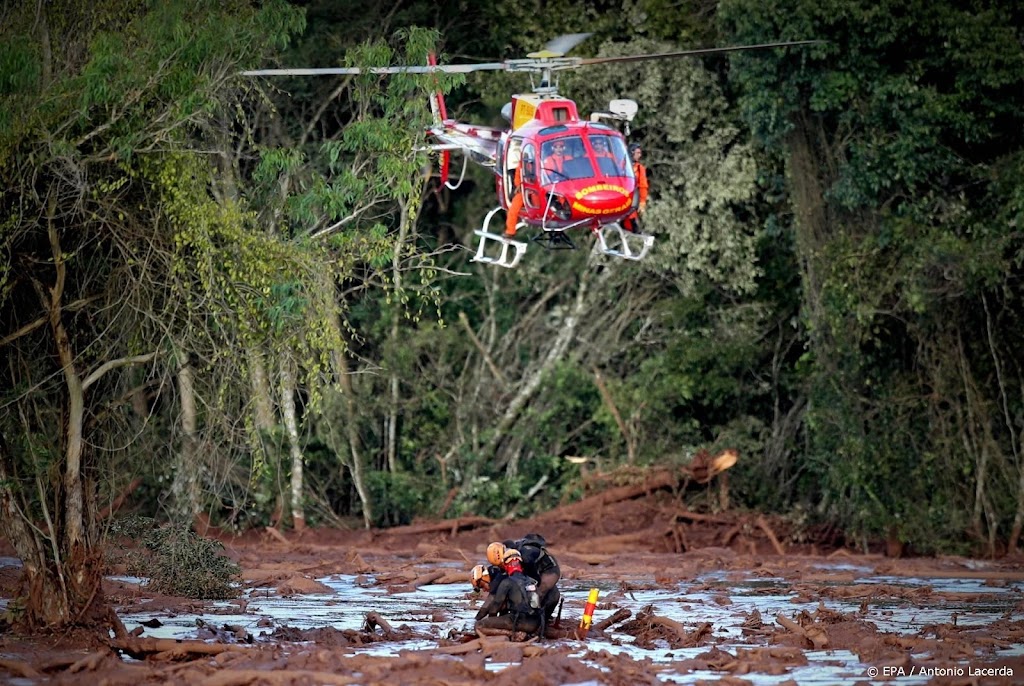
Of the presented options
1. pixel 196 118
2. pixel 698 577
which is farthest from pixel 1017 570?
pixel 196 118

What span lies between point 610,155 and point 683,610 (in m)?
5.65

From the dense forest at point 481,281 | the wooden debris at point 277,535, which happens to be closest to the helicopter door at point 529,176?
the dense forest at point 481,281

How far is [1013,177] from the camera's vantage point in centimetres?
2191

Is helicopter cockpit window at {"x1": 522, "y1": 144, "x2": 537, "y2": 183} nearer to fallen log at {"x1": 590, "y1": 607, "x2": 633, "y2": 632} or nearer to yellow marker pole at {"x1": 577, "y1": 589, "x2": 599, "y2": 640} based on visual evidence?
fallen log at {"x1": 590, "y1": 607, "x2": 633, "y2": 632}

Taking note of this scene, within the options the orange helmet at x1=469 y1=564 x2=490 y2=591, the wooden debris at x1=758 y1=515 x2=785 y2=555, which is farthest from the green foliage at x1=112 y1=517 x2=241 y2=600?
the wooden debris at x1=758 y1=515 x2=785 y2=555

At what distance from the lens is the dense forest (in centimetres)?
1262

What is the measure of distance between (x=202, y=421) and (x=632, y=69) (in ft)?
47.0

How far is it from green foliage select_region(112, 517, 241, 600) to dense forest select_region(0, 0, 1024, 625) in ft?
2.69

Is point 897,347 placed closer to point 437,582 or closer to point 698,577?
point 698,577

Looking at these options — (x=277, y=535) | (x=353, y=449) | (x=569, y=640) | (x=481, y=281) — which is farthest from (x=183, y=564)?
(x=481, y=281)

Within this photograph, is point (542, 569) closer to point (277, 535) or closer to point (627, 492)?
point (627, 492)

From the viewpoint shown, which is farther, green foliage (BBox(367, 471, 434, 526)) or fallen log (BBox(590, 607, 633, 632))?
A: green foliage (BBox(367, 471, 434, 526))

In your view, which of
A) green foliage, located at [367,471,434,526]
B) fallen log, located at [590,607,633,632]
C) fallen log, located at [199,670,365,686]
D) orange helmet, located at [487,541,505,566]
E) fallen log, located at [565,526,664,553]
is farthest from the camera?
green foliage, located at [367,471,434,526]

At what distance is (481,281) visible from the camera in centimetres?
2864
